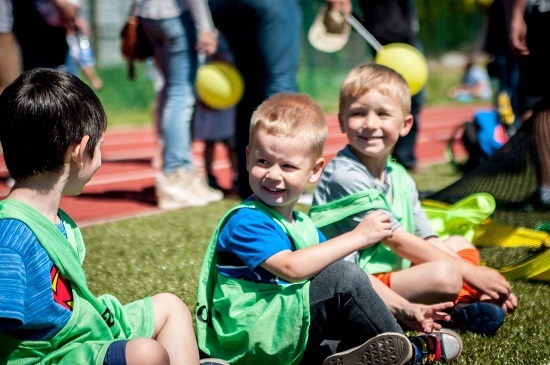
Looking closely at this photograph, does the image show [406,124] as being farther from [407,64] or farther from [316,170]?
[407,64]

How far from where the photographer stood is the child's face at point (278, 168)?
2678mm

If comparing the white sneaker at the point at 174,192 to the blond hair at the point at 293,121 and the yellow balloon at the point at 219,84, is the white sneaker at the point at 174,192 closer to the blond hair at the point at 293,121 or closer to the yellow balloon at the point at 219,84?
the yellow balloon at the point at 219,84

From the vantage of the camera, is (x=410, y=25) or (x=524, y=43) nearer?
(x=524, y=43)

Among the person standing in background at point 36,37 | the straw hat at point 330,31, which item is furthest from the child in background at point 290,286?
the person standing in background at point 36,37

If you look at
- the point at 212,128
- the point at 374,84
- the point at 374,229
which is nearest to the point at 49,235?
the point at 374,229

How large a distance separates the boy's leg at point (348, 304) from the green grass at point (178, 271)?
396 millimetres

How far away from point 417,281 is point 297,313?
71 cm

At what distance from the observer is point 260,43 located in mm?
5160

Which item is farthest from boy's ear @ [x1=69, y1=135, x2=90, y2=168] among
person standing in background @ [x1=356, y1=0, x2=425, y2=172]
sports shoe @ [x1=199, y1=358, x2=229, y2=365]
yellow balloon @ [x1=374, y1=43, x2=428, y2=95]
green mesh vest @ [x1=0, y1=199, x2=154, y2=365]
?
person standing in background @ [x1=356, y1=0, x2=425, y2=172]

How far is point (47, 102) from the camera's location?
2148mm

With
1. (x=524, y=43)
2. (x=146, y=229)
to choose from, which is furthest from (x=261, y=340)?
(x=524, y=43)

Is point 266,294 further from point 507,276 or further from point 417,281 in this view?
point 507,276

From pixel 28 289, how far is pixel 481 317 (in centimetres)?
179

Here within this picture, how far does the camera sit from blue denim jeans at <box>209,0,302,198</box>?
5.08 meters
